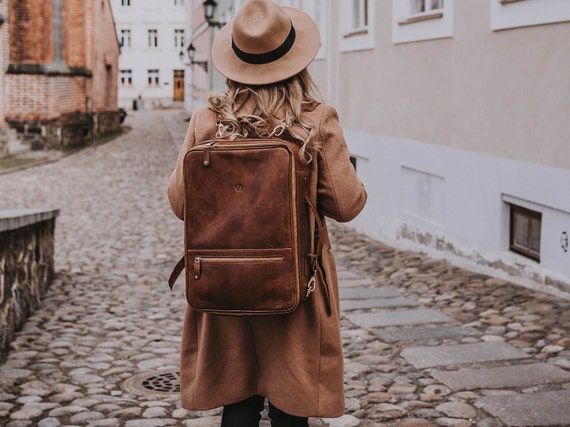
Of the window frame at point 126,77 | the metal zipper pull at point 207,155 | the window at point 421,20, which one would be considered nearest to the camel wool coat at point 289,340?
the metal zipper pull at point 207,155

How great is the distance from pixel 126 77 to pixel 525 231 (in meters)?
61.9

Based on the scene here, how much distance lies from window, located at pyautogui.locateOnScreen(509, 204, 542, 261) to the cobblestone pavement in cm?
34

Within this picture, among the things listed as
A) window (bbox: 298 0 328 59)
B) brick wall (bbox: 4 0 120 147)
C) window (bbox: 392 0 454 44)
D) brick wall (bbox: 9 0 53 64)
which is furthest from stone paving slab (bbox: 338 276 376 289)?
brick wall (bbox: 9 0 53 64)

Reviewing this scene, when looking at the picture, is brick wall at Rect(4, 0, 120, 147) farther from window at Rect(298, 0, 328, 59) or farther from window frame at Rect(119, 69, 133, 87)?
window frame at Rect(119, 69, 133, 87)

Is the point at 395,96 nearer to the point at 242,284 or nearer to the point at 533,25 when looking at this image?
the point at 533,25

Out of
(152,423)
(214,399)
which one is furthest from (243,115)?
(152,423)

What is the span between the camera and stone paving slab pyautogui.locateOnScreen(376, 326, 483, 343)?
6027 mm

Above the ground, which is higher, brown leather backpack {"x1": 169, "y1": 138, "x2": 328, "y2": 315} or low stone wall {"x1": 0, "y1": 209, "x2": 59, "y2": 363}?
brown leather backpack {"x1": 169, "y1": 138, "x2": 328, "y2": 315}

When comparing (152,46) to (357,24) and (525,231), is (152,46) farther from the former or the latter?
(525,231)

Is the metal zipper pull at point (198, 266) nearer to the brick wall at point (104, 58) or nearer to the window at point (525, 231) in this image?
the window at point (525, 231)

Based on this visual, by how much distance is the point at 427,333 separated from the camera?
242 inches

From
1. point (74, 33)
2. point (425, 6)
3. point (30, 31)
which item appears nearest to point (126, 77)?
point (74, 33)

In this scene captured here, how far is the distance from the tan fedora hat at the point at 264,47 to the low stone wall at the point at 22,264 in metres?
3.32

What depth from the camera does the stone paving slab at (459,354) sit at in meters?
5.42
